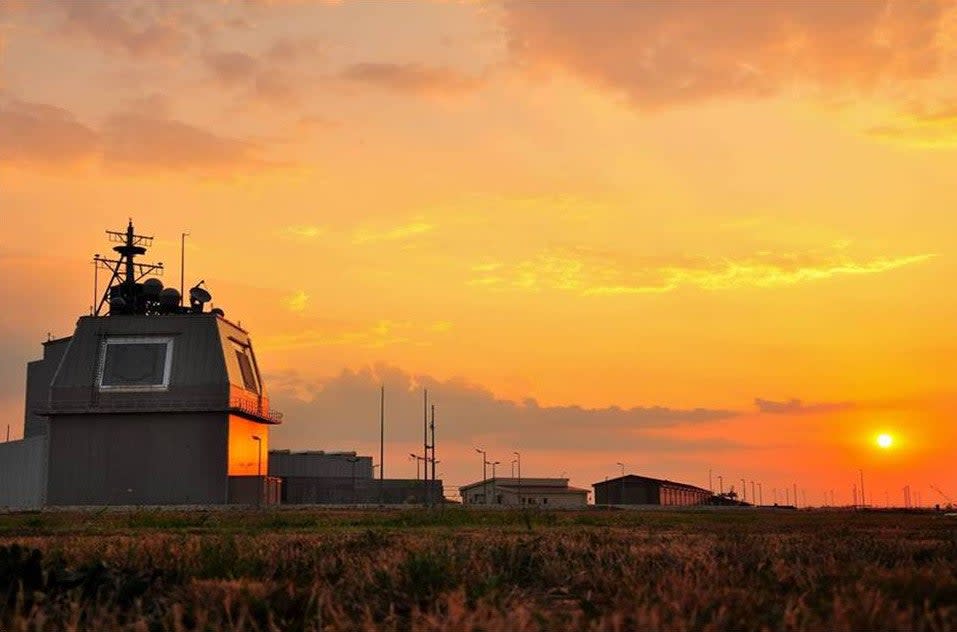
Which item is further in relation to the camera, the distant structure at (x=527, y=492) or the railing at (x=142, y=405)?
the distant structure at (x=527, y=492)

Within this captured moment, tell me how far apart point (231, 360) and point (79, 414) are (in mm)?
12311

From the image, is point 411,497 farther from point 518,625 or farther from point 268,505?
point 518,625

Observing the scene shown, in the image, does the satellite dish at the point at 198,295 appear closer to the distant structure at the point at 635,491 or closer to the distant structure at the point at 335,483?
the distant structure at the point at 335,483

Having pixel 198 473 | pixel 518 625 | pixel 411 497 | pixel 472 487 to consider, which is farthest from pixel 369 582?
pixel 472 487

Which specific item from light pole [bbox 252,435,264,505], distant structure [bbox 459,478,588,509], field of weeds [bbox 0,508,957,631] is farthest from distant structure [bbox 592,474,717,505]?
field of weeds [bbox 0,508,957,631]

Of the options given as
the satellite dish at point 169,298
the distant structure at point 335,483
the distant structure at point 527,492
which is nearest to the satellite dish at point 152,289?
the satellite dish at point 169,298

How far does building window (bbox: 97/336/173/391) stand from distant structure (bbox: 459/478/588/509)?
60.9 meters

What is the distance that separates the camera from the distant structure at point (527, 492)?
142 m

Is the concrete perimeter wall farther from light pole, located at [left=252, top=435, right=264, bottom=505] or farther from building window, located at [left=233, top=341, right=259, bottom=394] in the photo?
light pole, located at [left=252, top=435, right=264, bottom=505]

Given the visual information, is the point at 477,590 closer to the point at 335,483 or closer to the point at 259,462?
the point at 259,462

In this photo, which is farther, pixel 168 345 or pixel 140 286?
pixel 140 286

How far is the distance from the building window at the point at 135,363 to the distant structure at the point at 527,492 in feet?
200

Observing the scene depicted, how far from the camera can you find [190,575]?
11.8 metres

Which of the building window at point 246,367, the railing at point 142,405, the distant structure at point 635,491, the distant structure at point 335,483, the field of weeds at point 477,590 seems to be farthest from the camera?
the distant structure at point 635,491
